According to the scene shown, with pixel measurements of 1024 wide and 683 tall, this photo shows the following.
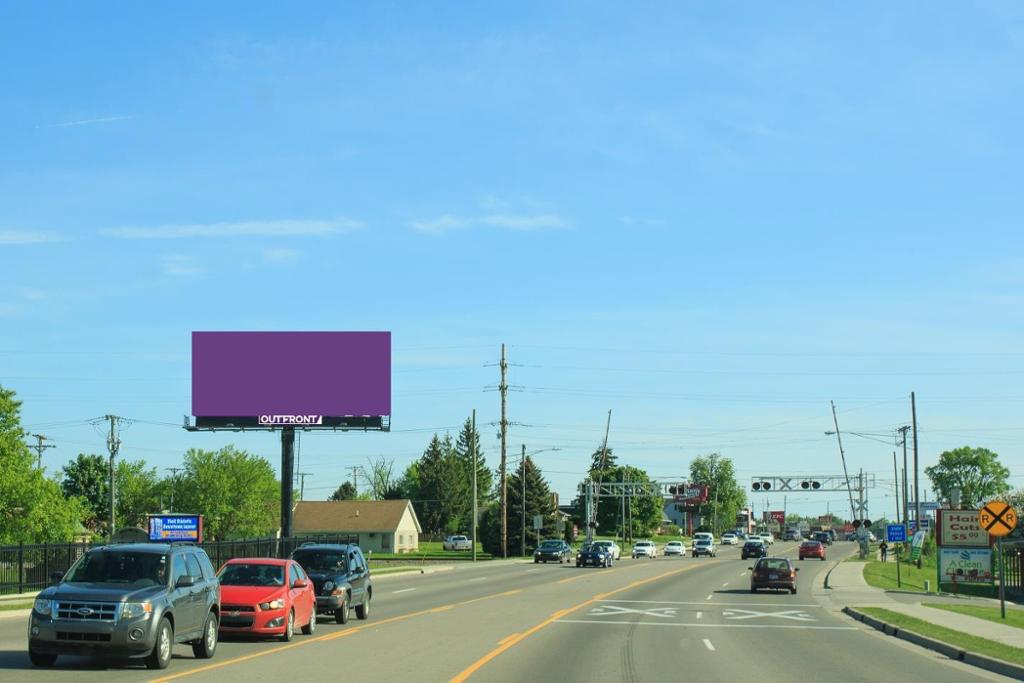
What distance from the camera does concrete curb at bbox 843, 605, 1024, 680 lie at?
62.1 feet

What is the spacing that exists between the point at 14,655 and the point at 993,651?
16124mm

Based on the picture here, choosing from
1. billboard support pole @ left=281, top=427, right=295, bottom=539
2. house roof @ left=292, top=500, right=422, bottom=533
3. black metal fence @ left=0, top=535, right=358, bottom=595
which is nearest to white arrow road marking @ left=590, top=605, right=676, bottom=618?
black metal fence @ left=0, top=535, right=358, bottom=595

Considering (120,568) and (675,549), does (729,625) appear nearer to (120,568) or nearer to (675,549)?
(120,568)

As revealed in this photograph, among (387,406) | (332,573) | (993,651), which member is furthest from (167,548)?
(387,406)

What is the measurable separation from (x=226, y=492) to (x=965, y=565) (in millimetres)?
84547

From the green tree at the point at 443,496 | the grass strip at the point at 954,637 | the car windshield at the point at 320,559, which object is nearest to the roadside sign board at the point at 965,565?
the grass strip at the point at 954,637

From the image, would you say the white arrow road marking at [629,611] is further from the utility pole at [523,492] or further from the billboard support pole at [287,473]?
the utility pole at [523,492]

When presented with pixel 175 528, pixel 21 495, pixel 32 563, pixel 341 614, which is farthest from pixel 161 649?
pixel 21 495

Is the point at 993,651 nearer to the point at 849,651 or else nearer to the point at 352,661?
the point at 849,651

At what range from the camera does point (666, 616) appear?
32.0 meters

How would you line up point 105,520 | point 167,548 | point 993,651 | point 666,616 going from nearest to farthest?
1. point 167,548
2. point 993,651
3. point 666,616
4. point 105,520

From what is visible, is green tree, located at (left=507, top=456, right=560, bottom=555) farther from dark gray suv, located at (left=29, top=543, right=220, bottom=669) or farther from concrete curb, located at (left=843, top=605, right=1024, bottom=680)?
dark gray suv, located at (left=29, top=543, right=220, bottom=669)

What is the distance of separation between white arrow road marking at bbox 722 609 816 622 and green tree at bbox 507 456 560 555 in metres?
68.1

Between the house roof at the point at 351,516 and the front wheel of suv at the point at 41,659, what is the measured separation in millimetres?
105095
